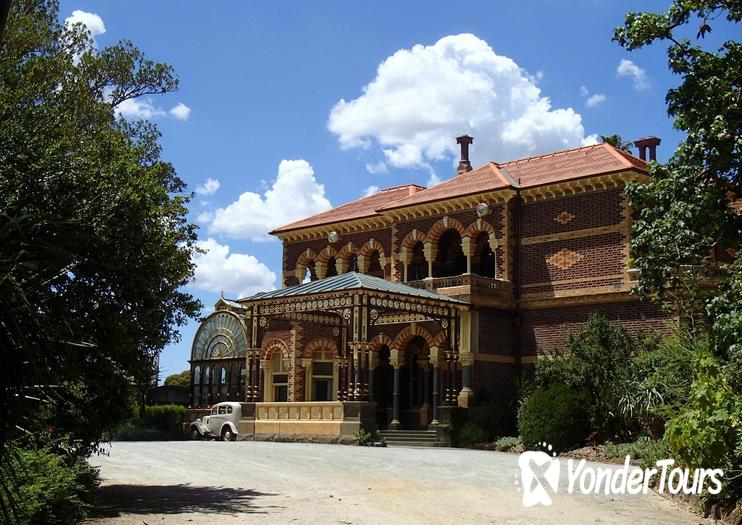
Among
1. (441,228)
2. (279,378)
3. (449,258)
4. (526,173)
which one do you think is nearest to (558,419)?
(441,228)

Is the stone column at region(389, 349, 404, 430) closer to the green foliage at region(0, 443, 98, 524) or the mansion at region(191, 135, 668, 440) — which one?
the mansion at region(191, 135, 668, 440)

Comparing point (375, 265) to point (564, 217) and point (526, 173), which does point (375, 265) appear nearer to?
point (526, 173)

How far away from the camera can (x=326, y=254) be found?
118 ft

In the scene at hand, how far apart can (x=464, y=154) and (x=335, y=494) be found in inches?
983

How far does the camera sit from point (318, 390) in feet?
114

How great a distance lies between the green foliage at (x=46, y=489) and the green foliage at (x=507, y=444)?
15472 millimetres

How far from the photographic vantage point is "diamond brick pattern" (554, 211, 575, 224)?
28648mm

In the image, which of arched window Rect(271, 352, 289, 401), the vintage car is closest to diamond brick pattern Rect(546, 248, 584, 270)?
the vintage car

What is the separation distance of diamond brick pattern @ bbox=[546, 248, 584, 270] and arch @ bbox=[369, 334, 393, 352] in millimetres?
6218

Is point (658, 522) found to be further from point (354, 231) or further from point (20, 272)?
point (354, 231)

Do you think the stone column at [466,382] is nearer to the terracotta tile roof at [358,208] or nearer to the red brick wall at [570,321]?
the red brick wall at [570,321]

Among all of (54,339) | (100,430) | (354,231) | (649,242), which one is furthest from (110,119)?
(354,231)

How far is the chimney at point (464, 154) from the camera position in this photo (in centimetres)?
3650

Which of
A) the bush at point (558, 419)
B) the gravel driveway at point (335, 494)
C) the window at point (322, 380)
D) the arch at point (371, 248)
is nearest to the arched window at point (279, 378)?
the window at point (322, 380)
